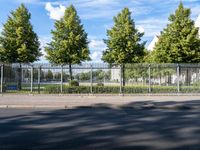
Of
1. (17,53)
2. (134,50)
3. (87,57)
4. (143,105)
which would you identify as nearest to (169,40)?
(134,50)

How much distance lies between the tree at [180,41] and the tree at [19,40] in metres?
12.8

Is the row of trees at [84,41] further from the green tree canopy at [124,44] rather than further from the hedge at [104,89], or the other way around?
the hedge at [104,89]

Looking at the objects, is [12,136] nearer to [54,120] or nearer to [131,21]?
[54,120]

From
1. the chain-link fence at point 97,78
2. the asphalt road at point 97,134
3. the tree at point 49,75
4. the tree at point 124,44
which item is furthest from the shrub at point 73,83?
the asphalt road at point 97,134

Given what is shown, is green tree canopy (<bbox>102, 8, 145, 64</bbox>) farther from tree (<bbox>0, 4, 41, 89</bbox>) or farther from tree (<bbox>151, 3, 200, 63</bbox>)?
tree (<bbox>0, 4, 41, 89</bbox>)

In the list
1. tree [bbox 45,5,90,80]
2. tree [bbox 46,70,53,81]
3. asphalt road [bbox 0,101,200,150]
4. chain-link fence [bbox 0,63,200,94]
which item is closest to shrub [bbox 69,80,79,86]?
chain-link fence [bbox 0,63,200,94]

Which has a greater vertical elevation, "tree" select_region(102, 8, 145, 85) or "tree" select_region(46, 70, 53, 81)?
"tree" select_region(102, 8, 145, 85)

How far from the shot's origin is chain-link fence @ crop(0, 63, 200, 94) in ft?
94.1

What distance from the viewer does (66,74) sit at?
95.6 feet

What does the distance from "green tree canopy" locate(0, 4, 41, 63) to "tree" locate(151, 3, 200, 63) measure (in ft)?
41.9

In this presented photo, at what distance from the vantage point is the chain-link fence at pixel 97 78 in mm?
28688

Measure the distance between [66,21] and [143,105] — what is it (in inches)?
804

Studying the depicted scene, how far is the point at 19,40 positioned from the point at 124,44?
10.2 metres

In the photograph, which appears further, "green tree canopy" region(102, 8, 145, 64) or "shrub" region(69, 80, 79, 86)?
"green tree canopy" region(102, 8, 145, 64)
